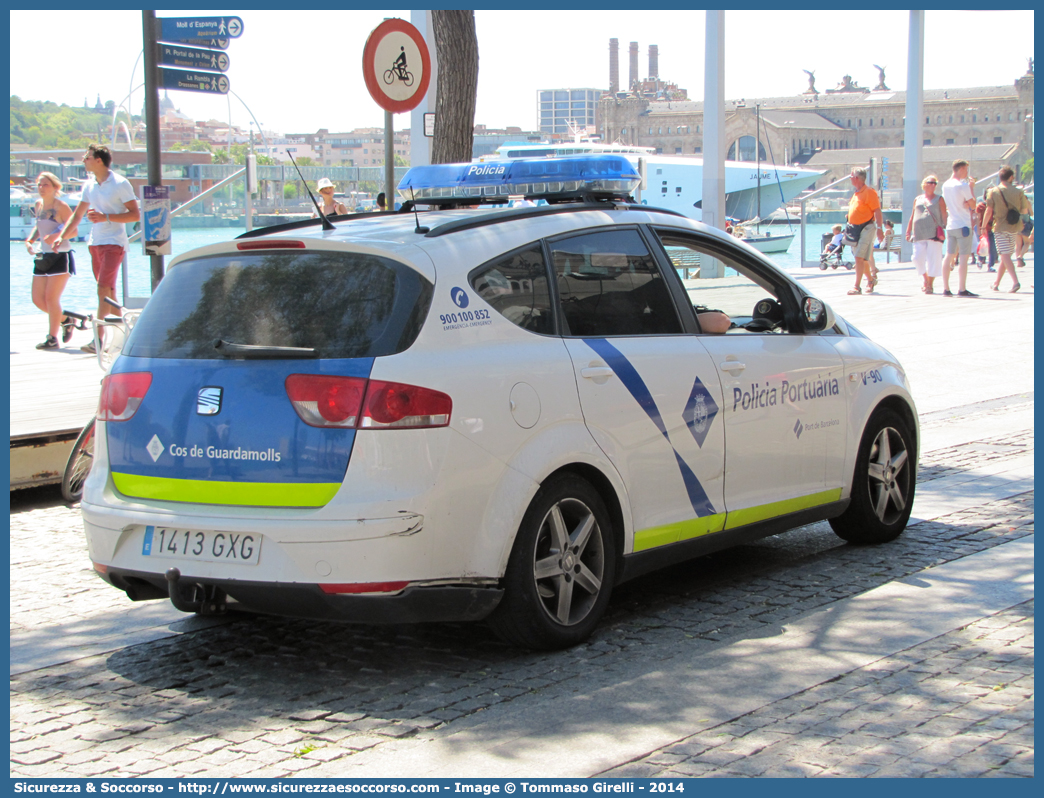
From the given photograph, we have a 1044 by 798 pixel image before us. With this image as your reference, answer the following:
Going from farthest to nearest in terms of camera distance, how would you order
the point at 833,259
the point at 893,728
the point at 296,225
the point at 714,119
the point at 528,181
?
the point at 833,259
the point at 714,119
the point at 528,181
the point at 296,225
the point at 893,728

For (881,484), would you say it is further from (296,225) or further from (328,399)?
(328,399)

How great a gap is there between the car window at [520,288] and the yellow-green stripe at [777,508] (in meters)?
1.38

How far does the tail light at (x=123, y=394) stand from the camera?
471 centimetres

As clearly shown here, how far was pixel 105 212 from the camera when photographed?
13562 mm

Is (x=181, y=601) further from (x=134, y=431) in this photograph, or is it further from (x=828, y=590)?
(x=828, y=590)

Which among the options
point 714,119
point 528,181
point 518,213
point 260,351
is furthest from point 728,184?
point 260,351

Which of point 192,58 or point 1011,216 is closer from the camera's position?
point 192,58

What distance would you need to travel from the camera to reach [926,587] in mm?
5770

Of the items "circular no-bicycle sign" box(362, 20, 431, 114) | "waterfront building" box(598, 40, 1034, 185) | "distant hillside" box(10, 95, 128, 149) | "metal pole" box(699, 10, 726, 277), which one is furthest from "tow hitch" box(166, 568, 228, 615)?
"waterfront building" box(598, 40, 1034, 185)

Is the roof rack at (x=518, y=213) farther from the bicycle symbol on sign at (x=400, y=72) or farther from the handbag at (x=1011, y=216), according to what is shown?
the handbag at (x=1011, y=216)

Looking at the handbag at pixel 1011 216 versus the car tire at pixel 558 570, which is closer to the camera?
the car tire at pixel 558 570

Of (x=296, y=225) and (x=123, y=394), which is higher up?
(x=296, y=225)

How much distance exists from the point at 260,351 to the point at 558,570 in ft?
4.51

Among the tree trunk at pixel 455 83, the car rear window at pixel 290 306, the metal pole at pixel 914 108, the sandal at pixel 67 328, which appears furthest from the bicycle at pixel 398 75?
the metal pole at pixel 914 108
